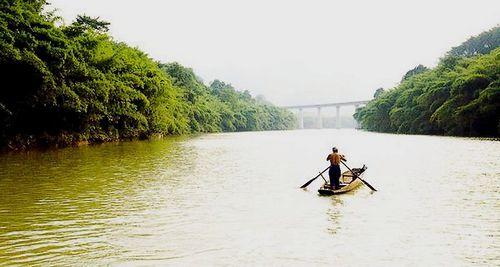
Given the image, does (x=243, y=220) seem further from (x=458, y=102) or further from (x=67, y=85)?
(x=458, y=102)

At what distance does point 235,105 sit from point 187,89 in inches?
1607

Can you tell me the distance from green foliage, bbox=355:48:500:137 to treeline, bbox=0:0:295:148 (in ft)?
119

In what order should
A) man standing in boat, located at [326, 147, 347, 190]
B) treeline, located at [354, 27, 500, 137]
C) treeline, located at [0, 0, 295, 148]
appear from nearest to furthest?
man standing in boat, located at [326, 147, 347, 190] < treeline, located at [0, 0, 295, 148] < treeline, located at [354, 27, 500, 137]

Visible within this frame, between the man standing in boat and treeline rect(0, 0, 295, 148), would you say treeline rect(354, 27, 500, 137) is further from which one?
the man standing in boat

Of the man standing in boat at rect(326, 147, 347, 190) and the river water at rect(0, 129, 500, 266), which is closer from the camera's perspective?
the river water at rect(0, 129, 500, 266)

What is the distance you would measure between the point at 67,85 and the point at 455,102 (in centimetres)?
4415

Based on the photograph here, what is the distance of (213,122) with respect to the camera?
10181cm

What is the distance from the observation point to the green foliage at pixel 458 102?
50.0 meters

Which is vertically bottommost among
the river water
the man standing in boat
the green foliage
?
the river water

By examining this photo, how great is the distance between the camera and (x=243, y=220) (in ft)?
36.9

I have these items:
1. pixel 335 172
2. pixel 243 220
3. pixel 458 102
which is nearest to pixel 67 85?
pixel 335 172

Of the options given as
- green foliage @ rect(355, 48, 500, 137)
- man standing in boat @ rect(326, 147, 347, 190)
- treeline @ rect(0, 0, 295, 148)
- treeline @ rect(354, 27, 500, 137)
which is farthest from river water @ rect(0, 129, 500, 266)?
treeline @ rect(354, 27, 500, 137)

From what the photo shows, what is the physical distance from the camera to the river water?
8.36 meters

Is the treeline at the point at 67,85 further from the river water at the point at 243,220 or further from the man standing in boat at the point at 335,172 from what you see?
the man standing in boat at the point at 335,172
